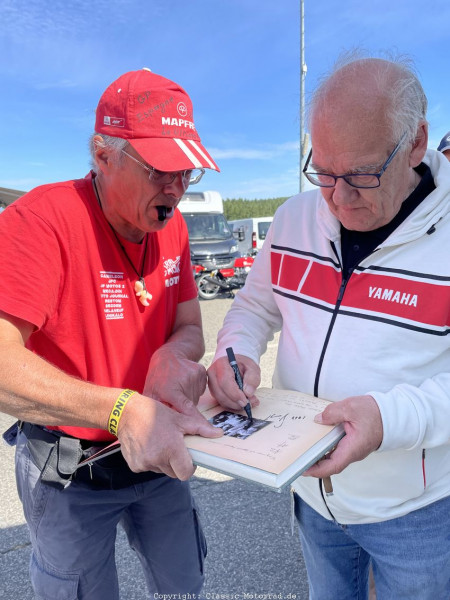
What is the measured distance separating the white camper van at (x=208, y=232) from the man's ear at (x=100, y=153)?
354 inches

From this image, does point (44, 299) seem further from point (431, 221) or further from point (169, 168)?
point (431, 221)

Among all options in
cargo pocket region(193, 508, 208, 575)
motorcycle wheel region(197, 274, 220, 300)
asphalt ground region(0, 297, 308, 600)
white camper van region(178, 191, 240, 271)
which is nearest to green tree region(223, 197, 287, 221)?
white camper van region(178, 191, 240, 271)

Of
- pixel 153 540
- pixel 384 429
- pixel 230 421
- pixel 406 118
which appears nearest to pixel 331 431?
pixel 384 429

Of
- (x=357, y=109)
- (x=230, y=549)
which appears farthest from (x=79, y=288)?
(x=230, y=549)

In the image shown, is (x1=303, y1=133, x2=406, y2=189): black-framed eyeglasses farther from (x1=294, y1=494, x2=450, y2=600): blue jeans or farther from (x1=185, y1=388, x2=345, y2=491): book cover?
(x1=294, y1=494, x2=450, y2=600): blue jeans

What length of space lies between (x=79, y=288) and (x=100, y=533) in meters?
0.81

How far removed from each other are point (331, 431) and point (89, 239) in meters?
0.90

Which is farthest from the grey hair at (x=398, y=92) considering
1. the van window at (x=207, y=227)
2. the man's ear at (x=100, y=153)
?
the van window at (x=207, y=227)

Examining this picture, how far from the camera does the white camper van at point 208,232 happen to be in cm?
1069

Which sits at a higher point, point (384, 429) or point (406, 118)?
point (406, 118)

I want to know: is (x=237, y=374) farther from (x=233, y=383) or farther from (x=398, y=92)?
(x=398, y=92)

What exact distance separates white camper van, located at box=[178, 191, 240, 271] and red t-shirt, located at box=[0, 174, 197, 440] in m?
8.98

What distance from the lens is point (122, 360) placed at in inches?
59.2

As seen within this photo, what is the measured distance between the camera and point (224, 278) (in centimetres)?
1081
